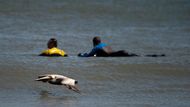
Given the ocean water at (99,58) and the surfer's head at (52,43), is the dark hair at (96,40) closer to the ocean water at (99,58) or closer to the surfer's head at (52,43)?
the ocean water at (99,58)

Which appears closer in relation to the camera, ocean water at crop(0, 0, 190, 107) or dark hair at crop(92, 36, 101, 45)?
ocean water at crop(0, 0, 190, 107)

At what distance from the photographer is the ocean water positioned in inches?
491

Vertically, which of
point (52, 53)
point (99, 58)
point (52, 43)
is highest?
point (52, 43)

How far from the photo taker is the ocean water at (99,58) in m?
12.5

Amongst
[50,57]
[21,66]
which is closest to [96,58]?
[50,57]

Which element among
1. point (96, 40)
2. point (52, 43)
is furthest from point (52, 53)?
point (96, 40)

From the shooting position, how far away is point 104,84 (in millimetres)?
13812

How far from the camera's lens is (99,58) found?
56.5 ft

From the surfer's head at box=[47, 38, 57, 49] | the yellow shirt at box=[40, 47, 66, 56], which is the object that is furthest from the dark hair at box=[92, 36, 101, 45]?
the surfer's head at box=[47, 38, 57, 49]

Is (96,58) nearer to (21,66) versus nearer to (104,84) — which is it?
(21,66)

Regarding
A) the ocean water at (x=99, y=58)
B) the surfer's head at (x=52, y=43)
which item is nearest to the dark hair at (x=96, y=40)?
the ocean water at (x=99, y=58)

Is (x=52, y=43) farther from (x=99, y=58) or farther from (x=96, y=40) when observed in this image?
(x=99, y=58)

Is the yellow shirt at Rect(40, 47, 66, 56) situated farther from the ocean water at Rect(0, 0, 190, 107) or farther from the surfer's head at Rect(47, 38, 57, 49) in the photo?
the ocean water at Rect(0, 0, 190, 107)

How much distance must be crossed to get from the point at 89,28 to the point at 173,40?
324 centimetres
